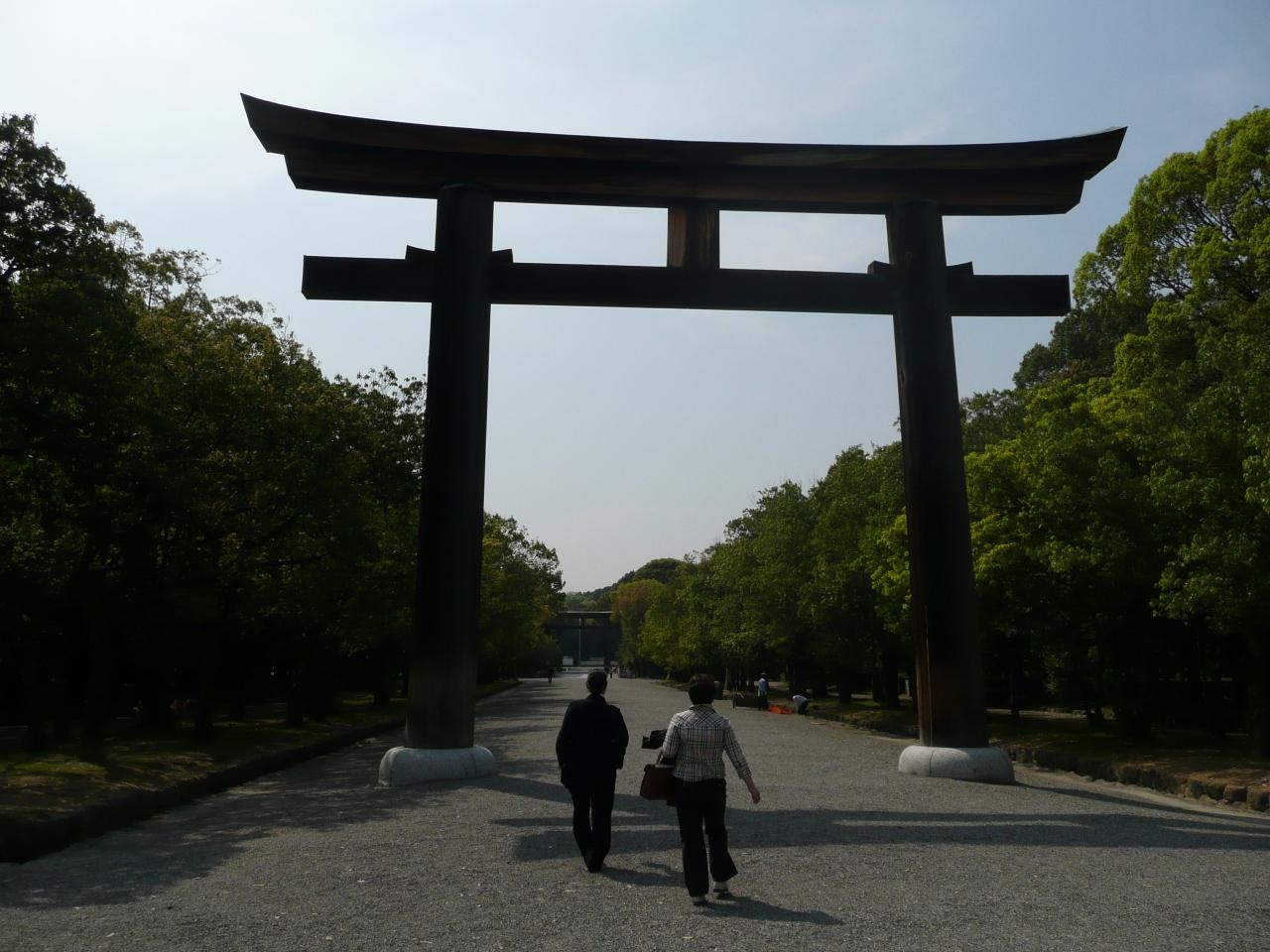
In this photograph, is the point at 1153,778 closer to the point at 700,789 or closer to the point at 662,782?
the point at 700,789

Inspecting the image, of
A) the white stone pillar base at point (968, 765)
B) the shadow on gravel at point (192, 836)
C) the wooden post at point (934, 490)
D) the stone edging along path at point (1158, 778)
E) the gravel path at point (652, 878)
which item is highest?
the wooden post at point (934, 490)

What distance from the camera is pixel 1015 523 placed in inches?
856

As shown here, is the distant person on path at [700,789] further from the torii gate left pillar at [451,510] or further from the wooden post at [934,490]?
the wooden post at [934,490]

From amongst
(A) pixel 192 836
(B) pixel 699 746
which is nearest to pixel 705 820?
(B) pixel 699 746

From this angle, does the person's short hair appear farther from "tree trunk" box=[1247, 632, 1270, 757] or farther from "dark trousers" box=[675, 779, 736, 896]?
"tree trunk" box=[1247, 632, 1270, 757]

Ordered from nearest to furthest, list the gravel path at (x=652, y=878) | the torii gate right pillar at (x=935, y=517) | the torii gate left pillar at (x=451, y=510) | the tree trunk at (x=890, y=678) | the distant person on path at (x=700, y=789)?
1. the gravel path at (x=652, y=878)
2. the distant person on path at (x=700, y=789)
3. the torii gate left pillar at (x=451, y=510)
4. the torii gate right pillar at (x=935, y=517)
5. the tree trunk at (x=890, y=678)

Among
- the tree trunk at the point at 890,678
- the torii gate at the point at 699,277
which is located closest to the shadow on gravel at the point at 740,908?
the torii gate at the point at 699,277

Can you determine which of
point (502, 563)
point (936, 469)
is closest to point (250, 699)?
point (502, 563)

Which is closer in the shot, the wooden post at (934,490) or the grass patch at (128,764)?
the grass patch at (128,764)

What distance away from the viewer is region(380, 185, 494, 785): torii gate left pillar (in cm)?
1292

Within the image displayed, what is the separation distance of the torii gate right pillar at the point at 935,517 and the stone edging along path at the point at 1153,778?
4214mm

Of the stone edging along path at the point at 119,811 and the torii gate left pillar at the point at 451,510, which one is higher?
the torii gate left pillar at the point at 451,510

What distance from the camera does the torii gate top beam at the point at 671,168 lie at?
551 inches

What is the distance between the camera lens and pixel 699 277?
1420 cm
